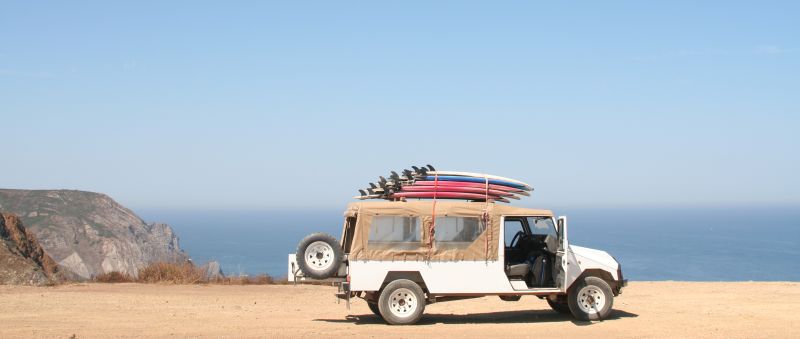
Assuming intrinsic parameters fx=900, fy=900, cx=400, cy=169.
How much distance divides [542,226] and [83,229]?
4837 cm

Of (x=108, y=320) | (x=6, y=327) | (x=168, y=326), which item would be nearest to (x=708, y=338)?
(x=168, y=326)

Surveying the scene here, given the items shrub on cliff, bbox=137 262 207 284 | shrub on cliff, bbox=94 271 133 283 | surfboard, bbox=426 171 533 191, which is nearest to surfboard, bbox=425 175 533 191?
surfboard, bbox=426 171 533 191

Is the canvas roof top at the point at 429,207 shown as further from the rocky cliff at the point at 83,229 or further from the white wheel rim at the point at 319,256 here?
the rocky cliff at the point at 83,229

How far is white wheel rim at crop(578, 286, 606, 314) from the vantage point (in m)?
14.9

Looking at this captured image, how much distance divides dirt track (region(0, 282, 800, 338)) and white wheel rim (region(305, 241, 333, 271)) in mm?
975

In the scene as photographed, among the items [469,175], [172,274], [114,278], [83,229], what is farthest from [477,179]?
[83,229]

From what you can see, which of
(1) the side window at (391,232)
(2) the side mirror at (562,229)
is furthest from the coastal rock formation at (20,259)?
(2) the side mirror at (562,229)

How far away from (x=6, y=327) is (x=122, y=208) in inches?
2154

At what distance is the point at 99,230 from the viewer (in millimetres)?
58781

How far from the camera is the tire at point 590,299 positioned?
1492cm

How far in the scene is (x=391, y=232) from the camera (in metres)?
14.5

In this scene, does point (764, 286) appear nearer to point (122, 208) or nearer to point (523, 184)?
point (523, 184)

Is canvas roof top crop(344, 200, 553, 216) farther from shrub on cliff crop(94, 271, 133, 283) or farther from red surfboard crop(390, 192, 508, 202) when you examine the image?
shrub on cliff crop(94, 271, 133, 283)

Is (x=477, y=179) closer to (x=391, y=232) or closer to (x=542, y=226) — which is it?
(x=542, y=226)
